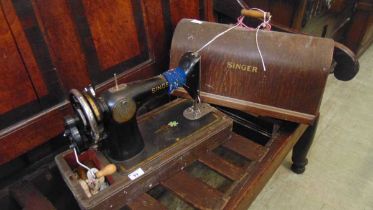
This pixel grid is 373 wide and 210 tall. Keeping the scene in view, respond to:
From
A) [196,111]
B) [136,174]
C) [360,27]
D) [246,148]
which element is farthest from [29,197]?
[360,27]

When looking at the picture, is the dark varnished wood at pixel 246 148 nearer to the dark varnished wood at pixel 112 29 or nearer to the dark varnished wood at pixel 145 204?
the dark varnished wood at pixel 145 204

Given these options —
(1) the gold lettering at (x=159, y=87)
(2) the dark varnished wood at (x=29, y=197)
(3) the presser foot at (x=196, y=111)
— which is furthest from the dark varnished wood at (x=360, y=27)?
(2) the dark varnished wood at (x=29, y=197)

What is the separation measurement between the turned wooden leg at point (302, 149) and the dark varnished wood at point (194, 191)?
1.76ft

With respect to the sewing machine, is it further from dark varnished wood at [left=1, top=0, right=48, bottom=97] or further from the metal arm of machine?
dark varnished wood at [left=1, top=0, right=48, bottom=97]

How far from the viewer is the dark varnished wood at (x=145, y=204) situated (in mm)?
760

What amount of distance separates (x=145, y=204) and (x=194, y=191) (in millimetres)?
134

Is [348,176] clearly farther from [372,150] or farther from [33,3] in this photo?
[33,3]

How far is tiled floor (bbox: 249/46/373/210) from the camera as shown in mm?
1333

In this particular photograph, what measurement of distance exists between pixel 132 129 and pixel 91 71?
0.28m

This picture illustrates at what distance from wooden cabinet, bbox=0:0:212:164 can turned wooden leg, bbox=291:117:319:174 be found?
0.70m

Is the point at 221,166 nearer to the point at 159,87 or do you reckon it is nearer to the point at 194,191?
the point at 194,191

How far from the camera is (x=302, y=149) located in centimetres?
127

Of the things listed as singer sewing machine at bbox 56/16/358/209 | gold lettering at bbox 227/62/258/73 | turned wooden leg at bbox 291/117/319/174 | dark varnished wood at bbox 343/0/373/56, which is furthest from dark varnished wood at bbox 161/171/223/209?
dark varnished wood at bbox 343/0/373/56

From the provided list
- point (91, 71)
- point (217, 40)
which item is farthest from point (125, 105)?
point (217, 40)
